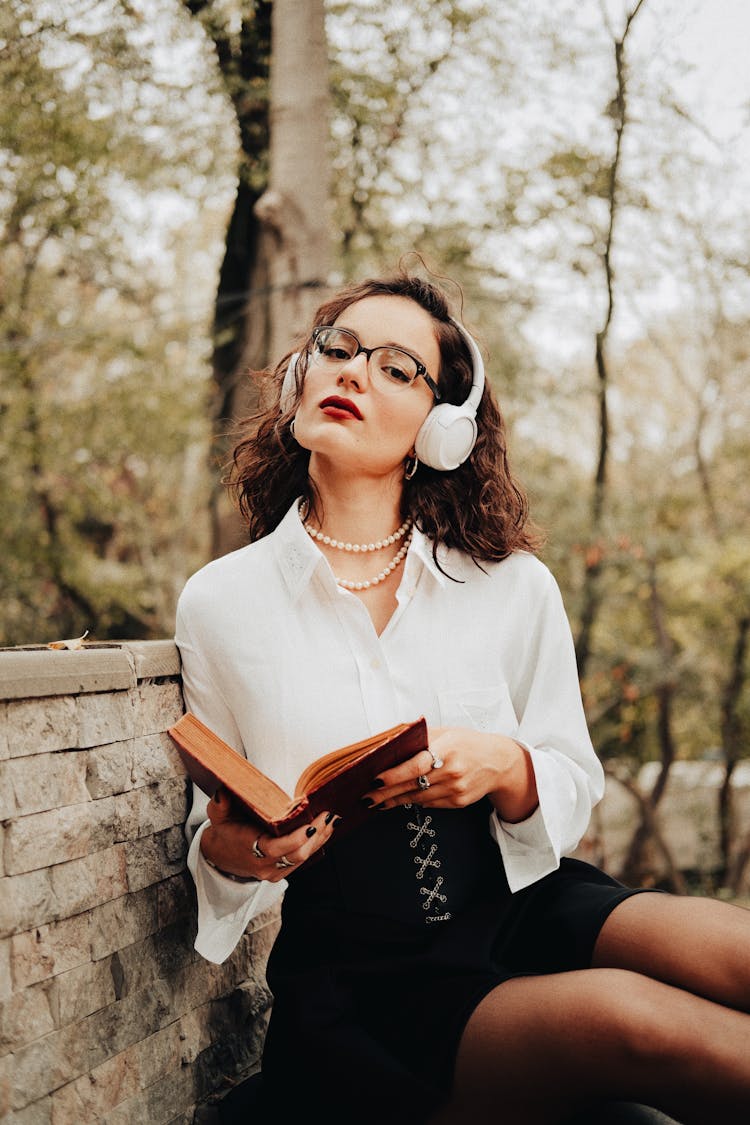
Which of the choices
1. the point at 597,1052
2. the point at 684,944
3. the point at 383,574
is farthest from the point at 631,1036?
the point at 383,574

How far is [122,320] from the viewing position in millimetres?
10398

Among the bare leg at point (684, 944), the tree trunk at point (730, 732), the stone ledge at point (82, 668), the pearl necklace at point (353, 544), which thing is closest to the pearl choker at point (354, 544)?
→ the pearl necklace at point (353, 544)

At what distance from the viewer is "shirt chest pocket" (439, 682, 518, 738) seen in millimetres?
2242

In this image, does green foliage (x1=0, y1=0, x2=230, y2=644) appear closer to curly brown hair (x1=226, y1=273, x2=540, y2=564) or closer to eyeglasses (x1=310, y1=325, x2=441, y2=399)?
curly brown hair (x1=226, y1=273, x2=540, y2=564)

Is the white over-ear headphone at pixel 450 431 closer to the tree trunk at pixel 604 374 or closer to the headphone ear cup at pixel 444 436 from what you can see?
the headphone ear cup at pixel 444 436

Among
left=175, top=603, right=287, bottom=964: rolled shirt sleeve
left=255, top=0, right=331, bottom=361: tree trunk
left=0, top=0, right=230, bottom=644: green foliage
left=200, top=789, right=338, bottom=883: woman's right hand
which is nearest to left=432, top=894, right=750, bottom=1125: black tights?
left=200, top=789, right=338, bottom=883: woman's right hand

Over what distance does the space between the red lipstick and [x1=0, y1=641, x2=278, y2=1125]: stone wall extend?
24.0 inches

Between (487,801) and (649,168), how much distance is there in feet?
26.7

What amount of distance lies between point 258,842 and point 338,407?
93cm

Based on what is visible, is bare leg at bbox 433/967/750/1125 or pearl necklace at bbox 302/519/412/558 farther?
pearl necklace at bbox 302/519/412/558

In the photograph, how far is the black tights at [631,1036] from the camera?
5.80ft

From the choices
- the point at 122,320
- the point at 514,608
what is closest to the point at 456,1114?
the point at 514,608

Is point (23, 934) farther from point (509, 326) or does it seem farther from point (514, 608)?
point (509, 326)

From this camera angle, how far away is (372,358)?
93.6 inches
